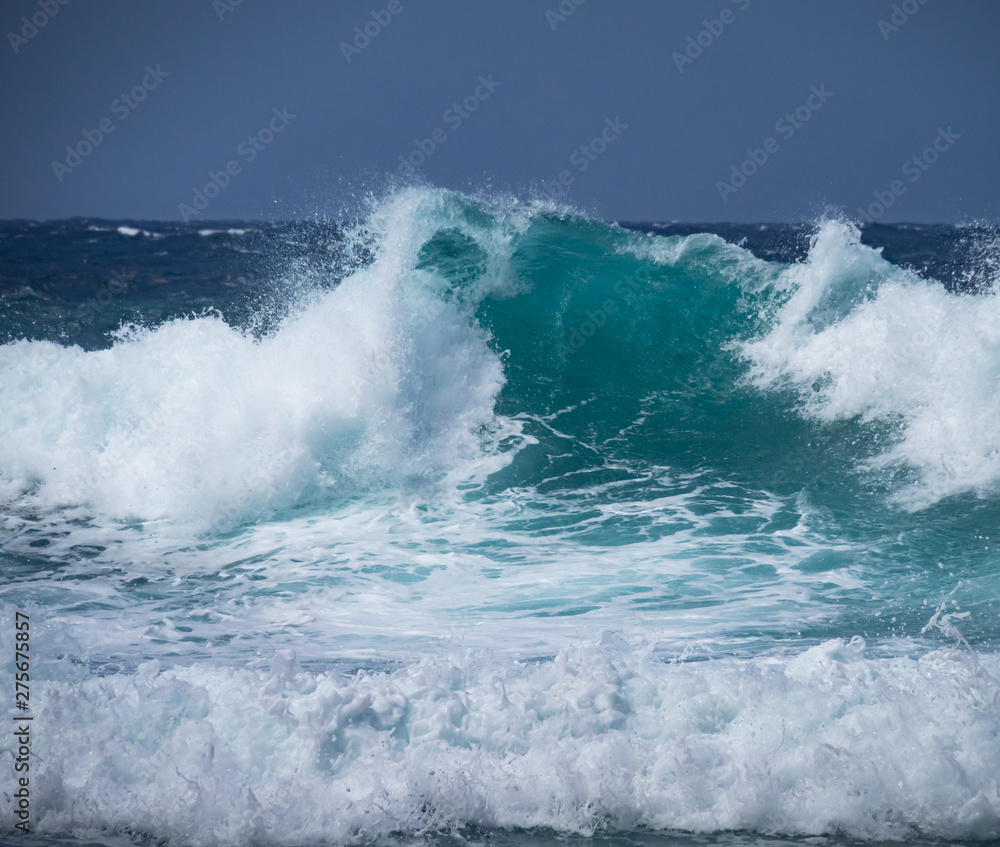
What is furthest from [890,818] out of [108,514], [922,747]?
[108,514]

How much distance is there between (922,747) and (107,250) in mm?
24798

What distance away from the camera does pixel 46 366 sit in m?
10.5

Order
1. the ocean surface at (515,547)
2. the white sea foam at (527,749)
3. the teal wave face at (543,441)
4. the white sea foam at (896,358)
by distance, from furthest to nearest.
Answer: the white sea foam at (896,358)
the teal wave face at (543,441)
the ocean surface at (515,547)
the white sea foam at (527,749)

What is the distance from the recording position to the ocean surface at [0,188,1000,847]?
12.0 feet

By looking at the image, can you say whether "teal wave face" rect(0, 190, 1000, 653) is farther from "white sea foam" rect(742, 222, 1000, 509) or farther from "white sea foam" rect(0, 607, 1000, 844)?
"white sea foam" rect(0, 607, 1000, 844)

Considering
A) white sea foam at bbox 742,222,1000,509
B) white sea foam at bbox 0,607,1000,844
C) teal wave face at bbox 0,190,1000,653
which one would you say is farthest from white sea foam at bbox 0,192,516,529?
white sea foam at bbox 0,607,1000,844

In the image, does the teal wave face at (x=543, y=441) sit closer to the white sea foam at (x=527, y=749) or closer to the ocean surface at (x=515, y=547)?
the ocean surface at (x=515, y=547)

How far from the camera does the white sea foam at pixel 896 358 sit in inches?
316

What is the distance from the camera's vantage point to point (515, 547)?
23.0 feet

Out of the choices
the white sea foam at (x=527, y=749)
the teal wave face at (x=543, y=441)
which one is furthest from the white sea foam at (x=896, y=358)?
the white sea foam at (x=527, y=749)

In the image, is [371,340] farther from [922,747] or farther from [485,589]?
[922,747]

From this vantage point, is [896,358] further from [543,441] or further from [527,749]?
[527,749]

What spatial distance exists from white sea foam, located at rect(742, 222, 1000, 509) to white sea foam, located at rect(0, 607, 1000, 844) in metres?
4.01

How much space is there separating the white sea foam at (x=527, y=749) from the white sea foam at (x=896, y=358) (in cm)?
401
